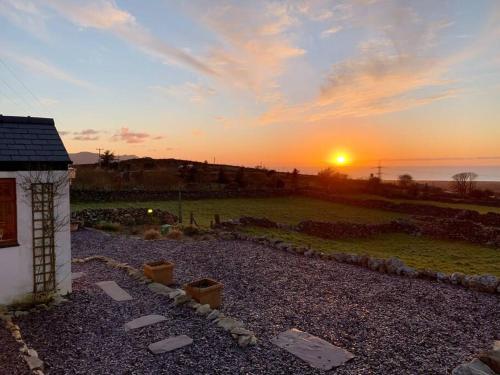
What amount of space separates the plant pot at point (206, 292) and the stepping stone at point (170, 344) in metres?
1.27

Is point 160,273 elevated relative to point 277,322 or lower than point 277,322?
elevated

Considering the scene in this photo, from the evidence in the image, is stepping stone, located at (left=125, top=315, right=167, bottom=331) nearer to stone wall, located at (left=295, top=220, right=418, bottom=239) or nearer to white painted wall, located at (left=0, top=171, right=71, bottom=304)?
white painted wall, located at (left=0, top=171, right=71, bottom=304)

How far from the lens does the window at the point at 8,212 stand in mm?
5875

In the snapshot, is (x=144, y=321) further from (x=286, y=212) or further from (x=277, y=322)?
(x=286, y=212)

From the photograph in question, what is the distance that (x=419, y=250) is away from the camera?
13406 millimetres

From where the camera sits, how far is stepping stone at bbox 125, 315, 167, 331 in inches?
208

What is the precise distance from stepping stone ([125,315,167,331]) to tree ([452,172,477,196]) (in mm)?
43146

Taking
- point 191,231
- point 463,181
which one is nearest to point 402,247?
point 191,231

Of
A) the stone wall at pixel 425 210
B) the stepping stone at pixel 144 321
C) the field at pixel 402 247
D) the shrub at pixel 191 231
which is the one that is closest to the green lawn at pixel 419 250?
the field at pixel 402 247

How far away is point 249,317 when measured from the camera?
5.99 m

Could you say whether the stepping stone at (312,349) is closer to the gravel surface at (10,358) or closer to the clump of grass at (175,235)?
the gravel surface at (10,358)

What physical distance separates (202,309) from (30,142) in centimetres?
470

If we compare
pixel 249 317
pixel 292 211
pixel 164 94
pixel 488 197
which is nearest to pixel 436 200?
pixel 488 197

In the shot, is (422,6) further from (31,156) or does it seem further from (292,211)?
(292,211)
